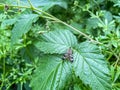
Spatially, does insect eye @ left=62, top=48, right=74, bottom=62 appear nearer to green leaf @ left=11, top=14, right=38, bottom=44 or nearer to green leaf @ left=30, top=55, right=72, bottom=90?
green leaf @ left=30, top=55, right=72, bottom=90

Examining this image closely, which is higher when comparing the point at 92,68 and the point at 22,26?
the point at 22,26

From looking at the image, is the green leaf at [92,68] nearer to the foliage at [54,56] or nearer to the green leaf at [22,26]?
the foliage at [54,56]

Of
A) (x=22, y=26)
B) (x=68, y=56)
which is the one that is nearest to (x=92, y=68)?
(x=68, y=56)

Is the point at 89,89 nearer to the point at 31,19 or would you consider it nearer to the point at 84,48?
the point at 84,48

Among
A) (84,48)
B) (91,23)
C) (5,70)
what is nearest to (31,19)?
(84,48)

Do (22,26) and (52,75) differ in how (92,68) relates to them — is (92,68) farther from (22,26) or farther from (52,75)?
(22,26)

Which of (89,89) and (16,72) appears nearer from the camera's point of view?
(89,89)

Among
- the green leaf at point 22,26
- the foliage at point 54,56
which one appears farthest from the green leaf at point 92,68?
the green leaf at point 22,26
